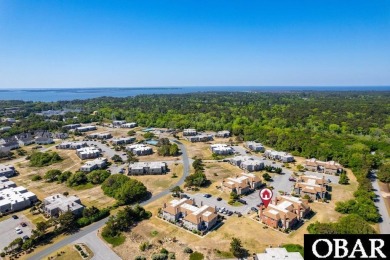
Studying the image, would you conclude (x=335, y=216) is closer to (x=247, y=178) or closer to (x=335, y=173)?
(x=247, y=178)

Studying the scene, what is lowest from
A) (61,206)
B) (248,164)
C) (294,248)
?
(294,248)

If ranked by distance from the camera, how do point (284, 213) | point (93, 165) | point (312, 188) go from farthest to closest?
point (93, 165) < point (312, 188) < point (284, 213)

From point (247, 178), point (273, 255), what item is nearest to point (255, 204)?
point (247, 178)

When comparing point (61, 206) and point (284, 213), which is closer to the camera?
point (284, 213)

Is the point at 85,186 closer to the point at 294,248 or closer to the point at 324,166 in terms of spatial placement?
the point at 294,248

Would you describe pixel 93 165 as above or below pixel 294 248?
below

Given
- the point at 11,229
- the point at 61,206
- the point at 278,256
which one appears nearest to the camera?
the point at 278,256

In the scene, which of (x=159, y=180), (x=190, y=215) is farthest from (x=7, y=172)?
(x=190, y=215)
